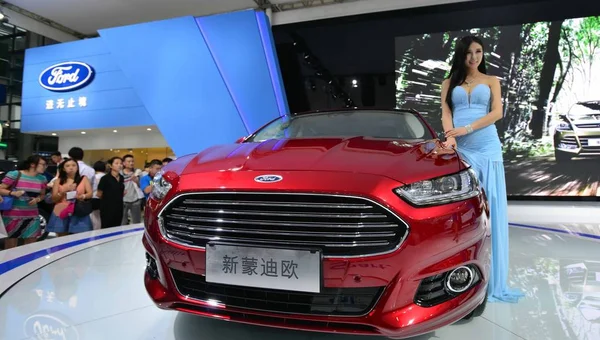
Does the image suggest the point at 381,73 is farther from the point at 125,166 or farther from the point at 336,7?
the point at 125,166

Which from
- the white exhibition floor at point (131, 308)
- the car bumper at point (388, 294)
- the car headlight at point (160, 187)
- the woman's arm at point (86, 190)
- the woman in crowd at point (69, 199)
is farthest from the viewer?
the woman's arm at point (86, 190)

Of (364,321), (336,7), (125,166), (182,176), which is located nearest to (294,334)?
(364,321)

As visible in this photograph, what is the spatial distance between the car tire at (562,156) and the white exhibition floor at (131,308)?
545cm

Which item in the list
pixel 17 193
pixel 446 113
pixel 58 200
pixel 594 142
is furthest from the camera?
pixel 594 142

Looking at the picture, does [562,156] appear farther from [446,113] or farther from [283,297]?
[283,297]

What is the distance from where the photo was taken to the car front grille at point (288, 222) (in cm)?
112

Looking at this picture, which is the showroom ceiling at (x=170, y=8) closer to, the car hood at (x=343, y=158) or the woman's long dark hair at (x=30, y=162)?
the woman's long dark hair at (x=30, y=162)

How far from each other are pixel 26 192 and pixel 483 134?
14.4 feet

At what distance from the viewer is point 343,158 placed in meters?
1.34

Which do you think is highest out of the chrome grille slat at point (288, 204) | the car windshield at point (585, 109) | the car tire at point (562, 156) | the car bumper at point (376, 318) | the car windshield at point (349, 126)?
the car windshield at point (585, 109)

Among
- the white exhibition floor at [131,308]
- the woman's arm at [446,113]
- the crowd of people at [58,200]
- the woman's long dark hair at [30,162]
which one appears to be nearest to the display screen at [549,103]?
the white exhibition floor at [131,308]

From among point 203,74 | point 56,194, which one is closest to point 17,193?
point 56,194

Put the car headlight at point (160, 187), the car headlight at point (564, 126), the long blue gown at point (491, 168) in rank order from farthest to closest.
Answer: the car headlight at point (564, 126)
the long blue gown at point (491, 168)
the car headlight at point (160, 187)

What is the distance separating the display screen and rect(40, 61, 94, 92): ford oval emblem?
893cm
